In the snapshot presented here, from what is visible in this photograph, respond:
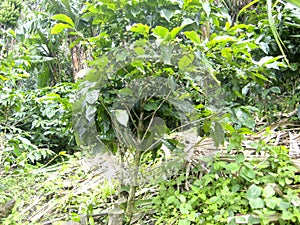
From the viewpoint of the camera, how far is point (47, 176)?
213 centimetres

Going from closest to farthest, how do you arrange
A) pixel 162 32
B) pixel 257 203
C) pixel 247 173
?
1. pixel 162 32
2. pixel 257 203
3. pixel 247 173

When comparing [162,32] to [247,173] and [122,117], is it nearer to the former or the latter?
[122,117]

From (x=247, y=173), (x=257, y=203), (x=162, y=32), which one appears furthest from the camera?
(x=247, y=173)

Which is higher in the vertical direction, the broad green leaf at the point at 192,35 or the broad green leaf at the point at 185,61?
the broad green leaf at the point at 192,35

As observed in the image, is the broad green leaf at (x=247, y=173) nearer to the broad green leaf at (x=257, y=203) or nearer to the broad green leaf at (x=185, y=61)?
the broad green leaf at (x=257, y=203)

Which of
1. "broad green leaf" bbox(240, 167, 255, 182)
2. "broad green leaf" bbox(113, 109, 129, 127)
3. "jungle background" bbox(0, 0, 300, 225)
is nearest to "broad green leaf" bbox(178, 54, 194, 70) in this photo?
"jungle background" bbox(0, 0, 300, 225)

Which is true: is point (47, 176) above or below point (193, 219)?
below

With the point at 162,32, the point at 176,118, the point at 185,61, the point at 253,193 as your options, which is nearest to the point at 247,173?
the point at 253,193

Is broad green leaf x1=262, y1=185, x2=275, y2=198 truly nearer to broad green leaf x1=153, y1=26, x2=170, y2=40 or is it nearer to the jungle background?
the jungle background

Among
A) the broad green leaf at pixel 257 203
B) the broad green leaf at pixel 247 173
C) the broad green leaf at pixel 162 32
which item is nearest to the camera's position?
the broad green leaf at pixel 162 32

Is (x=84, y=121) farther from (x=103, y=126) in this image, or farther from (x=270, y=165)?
(x=270, y=165)

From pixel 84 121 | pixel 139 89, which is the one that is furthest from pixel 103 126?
pixel 139 89

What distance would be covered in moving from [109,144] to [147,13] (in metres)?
0.49

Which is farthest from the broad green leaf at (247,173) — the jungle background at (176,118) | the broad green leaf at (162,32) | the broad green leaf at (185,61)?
the broad green leaf at (162,32)
